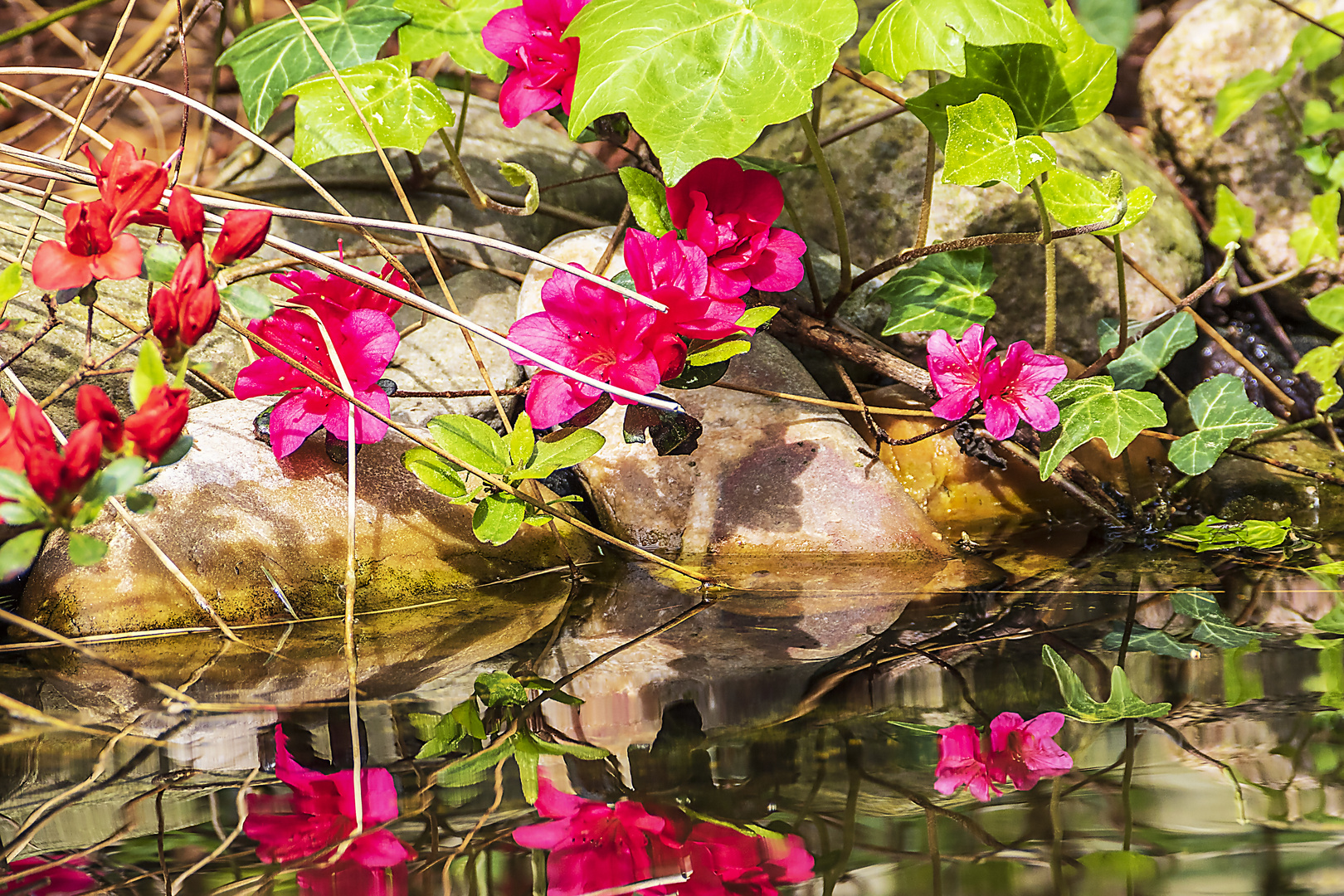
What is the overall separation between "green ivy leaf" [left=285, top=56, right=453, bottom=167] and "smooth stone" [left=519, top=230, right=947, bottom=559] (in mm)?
388

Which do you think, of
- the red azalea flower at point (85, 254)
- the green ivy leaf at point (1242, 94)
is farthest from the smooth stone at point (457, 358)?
the green ivy leaf at point (1242, 94)

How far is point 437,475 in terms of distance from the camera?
1.24m

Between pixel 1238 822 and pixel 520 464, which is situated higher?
pixel 520 464

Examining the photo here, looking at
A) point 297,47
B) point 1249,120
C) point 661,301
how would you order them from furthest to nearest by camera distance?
point 1249,120 < point 297,47 < point 661,301

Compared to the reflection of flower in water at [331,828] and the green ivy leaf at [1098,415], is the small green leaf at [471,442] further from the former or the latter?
the green ivy leaf at [1098,415]

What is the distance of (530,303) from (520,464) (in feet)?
1.82

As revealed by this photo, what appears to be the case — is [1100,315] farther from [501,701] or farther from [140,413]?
[140,413]

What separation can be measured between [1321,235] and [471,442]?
178 cm

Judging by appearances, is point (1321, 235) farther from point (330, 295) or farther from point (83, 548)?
point (83, 548)

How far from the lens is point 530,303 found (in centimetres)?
172

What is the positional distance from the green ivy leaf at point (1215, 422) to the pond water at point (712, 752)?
31cm

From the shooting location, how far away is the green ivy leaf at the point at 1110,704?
32.4 inches

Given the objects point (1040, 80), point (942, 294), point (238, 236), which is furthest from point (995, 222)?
point (238, 236)

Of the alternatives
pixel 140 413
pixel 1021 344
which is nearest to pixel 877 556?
pixel 1021 344
